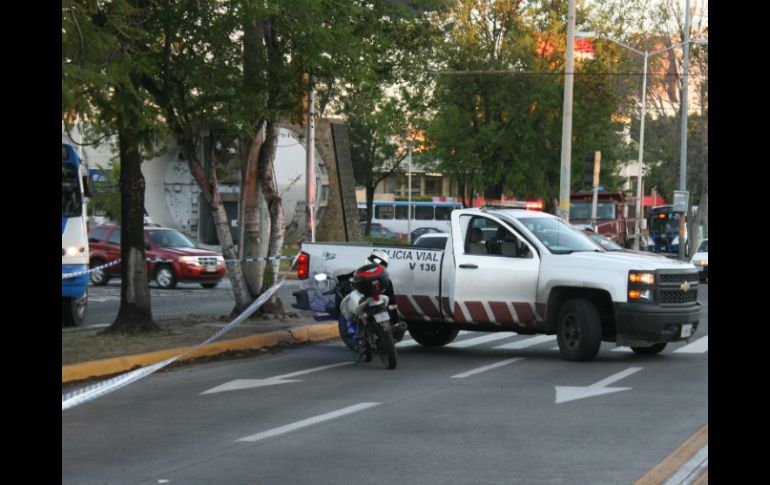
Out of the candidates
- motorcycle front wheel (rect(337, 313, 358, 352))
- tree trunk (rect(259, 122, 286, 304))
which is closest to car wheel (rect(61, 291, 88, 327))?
tree trunk (rect(259, 122, 286, 304))

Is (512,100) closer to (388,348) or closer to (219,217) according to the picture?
(219,217)

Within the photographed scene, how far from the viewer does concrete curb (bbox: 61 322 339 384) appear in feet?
43.9

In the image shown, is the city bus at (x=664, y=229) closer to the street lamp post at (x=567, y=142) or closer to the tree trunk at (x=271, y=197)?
the street lamp post at (x=567, y=142)

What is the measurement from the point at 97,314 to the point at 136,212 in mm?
6614

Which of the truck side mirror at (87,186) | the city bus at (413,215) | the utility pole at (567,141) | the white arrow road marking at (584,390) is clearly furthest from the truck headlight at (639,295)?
the city bus at (413,215)

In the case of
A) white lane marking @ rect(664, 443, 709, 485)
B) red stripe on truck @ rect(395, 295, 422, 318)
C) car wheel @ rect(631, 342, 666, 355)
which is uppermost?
red stripe on truck @ rect(395, 295, 422, 318)

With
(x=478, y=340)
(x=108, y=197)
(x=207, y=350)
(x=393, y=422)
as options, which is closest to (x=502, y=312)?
(x=478, y=340)

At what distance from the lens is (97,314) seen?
910 inches

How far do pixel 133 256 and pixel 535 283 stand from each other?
573 cm

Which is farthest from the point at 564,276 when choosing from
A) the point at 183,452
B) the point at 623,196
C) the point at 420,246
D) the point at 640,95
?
the point at 623,196

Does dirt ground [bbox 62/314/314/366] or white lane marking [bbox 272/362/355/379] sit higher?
dirt ground [bbox 62/314/314/366]

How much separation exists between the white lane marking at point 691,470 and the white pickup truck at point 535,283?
6167 mm

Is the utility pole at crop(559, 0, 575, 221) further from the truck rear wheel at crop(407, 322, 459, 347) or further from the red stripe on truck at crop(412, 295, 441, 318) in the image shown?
the red stripe on truck at crop(412, 295, 441, 318)

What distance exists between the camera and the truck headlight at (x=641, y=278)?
14.7 m
